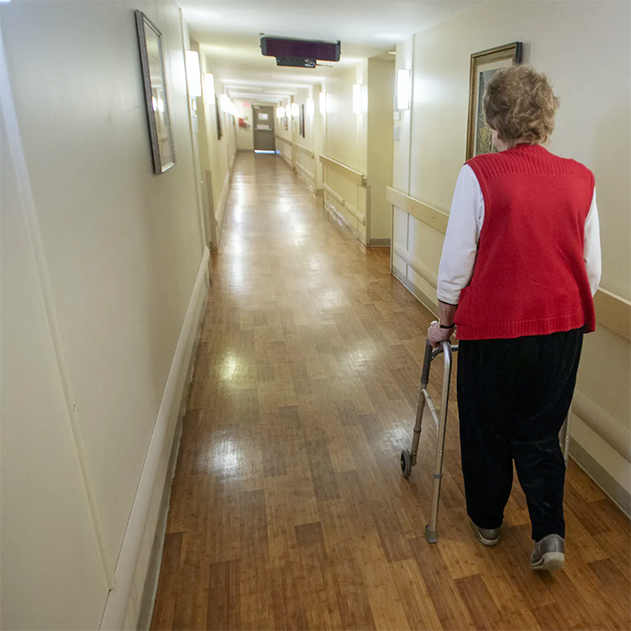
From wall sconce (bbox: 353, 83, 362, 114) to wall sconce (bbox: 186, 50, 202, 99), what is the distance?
268cm

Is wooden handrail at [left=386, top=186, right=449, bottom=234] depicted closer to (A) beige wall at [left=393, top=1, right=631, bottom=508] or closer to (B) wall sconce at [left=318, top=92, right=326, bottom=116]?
(A) beige wall at [left=393, top=1, right=631, bottom=508]

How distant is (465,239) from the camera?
1.51 m

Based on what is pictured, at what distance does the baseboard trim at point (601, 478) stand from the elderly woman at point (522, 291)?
544 mm

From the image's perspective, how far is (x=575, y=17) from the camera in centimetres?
227

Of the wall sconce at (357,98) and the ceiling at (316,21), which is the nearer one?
the ceiling at (316,21)

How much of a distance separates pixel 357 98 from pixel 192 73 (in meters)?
2.89

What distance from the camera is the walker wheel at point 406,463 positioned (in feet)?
7.27

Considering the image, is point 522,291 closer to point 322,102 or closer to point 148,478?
point 148,478

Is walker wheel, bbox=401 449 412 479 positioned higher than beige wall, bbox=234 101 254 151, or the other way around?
beige wall, bbox=234 101 254 151

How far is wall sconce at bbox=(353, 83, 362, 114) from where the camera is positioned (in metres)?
6.46

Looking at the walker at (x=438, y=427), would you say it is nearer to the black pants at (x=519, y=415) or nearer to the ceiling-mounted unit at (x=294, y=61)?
the black pants at (x=519, y=415)

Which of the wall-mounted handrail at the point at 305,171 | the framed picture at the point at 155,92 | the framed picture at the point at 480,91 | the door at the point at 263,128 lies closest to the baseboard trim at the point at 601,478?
the framed picture at the point at 480,91

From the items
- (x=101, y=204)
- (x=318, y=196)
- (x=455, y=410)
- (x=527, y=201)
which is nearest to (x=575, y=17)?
(x=527, y=201)

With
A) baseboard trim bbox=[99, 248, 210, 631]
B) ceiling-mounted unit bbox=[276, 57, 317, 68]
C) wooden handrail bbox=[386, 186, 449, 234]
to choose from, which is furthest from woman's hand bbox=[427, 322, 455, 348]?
ceiling-mounted unit bbox=[276, 57, 317, 68]
